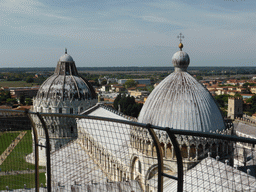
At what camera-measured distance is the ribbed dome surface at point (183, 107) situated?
1505 cm

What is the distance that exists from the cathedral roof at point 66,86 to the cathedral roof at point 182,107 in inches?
1238

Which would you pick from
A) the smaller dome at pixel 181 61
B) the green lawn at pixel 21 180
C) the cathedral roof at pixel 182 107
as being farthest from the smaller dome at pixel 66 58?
the cathedral roof at pixel 182 107

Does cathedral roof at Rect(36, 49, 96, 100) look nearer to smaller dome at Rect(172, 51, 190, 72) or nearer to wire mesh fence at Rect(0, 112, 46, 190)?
smaller dome at Rect(172, 51, 190, 72)

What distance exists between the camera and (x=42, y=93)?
46969 millimetres

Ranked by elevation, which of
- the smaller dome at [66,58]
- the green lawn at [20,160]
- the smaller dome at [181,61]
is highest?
the smaller dome at [66,58]

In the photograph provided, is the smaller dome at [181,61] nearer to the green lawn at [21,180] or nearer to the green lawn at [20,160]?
the green lawn at [20,160]

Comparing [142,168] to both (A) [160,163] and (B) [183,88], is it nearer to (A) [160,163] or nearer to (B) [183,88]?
(B) [183,88]

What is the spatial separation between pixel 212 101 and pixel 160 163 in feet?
38.1

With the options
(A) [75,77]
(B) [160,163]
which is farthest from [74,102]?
(B) [160,163]

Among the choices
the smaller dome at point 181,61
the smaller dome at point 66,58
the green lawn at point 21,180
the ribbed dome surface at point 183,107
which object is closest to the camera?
the green lawn at point 21,180

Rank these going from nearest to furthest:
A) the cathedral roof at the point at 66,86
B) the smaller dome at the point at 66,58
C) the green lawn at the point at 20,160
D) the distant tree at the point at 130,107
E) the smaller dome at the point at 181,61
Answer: the green lawn at the point at 20,160 < the smaller dome at the point at 181,61 < the cathedral roof at the point at 66,86 < the smaller dome at the point at 66,58 < the distant tree at the point at 130,107

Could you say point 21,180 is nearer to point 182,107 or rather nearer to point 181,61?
point 182,107

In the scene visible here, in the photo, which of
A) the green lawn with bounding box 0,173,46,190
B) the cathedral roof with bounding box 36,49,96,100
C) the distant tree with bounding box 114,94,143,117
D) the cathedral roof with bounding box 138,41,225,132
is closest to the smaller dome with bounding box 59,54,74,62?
the cathedral roof with bounding box 36,49,96,100

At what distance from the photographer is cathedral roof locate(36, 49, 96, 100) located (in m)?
46.2
